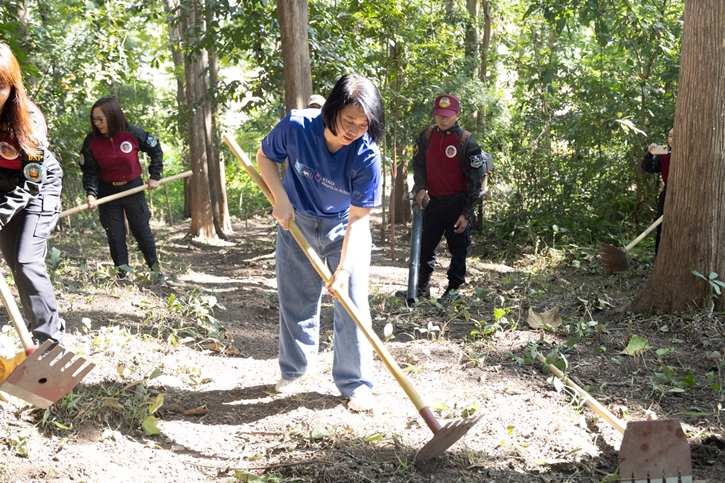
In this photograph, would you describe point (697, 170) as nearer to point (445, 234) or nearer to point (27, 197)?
point (445, 234)

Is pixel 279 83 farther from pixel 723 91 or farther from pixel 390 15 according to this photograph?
pixel 723 91

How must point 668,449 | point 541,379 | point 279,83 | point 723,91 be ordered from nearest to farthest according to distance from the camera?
point 668,449
point 541,379
point 723,91
point 279,83

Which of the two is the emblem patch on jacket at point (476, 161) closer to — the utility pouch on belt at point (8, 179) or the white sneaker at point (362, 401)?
the white sneaker at point (362, 401)

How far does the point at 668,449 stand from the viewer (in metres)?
2.53

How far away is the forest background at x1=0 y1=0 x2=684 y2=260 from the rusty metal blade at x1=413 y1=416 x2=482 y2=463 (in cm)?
540

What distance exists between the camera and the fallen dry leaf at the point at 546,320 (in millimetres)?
4699

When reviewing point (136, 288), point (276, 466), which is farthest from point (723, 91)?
point (136, 288)

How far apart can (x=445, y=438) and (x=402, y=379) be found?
1.09ft

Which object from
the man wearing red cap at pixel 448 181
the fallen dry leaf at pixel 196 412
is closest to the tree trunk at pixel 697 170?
the man wearing red cap at pixel 448 181

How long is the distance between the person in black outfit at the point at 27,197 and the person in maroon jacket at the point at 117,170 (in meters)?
2.32

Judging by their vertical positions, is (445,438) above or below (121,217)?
below

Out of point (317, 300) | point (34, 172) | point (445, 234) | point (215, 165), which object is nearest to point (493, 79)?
point (215, 165)

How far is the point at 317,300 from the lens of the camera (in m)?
3.58

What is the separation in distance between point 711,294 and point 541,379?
170 cm
